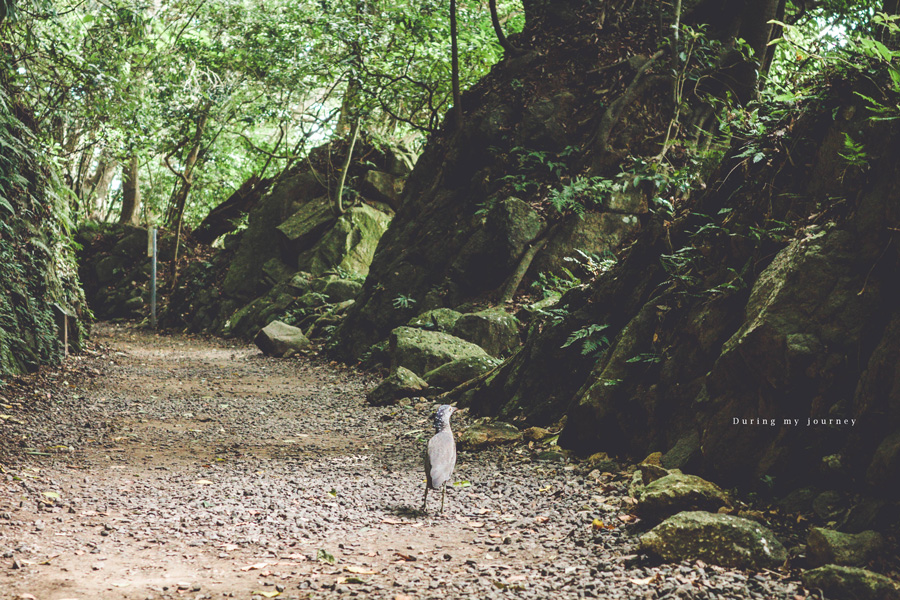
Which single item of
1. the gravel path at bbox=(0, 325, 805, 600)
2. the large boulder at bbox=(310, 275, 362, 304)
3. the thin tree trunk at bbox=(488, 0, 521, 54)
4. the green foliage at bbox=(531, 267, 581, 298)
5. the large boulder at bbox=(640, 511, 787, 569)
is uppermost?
the thin tree trunk at bbox=(488, 0, 521, 54)

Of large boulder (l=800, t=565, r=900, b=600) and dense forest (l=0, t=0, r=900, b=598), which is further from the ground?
dense forest (l=0, t=0, r=900, b=598)

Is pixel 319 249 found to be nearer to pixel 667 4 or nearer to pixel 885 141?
pixel 667 4

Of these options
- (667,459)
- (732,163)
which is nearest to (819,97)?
(732,163)

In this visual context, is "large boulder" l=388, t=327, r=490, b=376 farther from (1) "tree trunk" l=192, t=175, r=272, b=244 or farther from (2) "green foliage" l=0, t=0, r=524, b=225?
(1) "tree trunk" l=192, t=175, r=272, b=244

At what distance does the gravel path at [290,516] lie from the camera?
117 inches

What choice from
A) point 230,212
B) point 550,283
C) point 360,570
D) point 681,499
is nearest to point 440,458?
point 360,570

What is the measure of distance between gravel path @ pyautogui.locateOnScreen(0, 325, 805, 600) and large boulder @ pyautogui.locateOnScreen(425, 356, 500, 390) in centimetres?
60

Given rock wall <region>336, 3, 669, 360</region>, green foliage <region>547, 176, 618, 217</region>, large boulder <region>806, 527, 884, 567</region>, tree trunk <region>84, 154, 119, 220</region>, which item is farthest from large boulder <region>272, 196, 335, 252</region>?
large boulder <region>806, 527, 884, 567</region>

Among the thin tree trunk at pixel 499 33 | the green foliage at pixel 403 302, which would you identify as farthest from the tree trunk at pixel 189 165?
the green foliage at pixel 403 302

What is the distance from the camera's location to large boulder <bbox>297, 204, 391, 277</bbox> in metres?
15.9

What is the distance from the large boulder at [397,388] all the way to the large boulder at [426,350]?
56cm

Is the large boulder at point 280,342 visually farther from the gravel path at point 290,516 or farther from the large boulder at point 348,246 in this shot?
the gravel path at point 290,516

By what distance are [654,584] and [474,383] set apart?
466cm

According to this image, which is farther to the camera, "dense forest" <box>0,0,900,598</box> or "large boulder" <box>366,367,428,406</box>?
"large boulder" <box>366,367,428,406</box>
